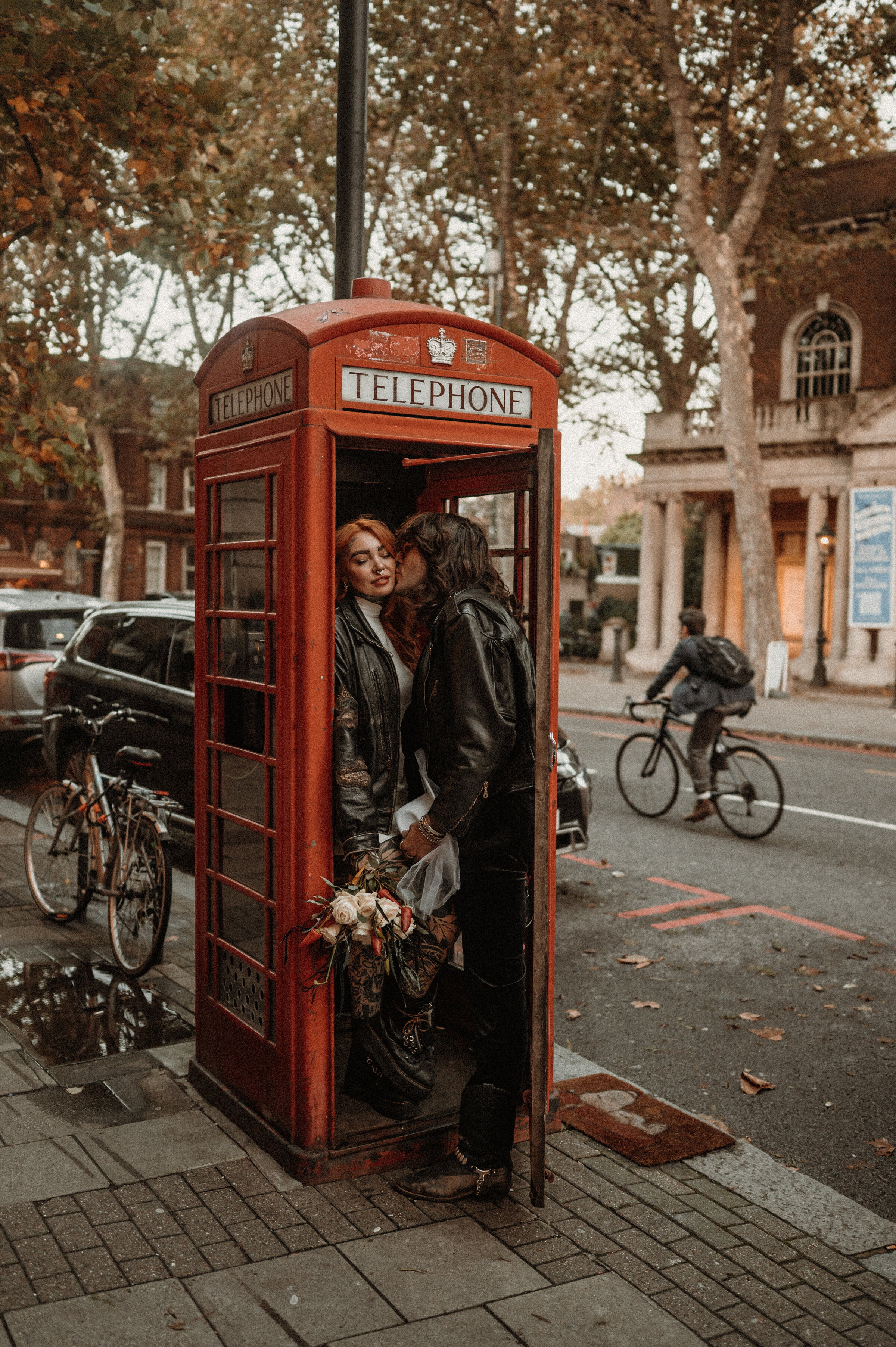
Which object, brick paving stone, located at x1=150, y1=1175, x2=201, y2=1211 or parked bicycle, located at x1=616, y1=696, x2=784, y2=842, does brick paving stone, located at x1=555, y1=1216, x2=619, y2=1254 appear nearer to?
brick paving stone, located at x1=150, y1=1175, x2=201, y2=1211

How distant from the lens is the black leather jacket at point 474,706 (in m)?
3.43

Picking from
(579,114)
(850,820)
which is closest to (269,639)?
(850,820)

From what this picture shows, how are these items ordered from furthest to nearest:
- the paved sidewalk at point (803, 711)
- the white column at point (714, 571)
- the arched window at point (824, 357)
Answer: the white column at point (714, 571)
the arched window at point (824, 357)
the paved sidewalk at point (803, 711)

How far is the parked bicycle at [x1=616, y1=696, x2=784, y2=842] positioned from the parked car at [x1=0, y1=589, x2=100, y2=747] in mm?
5329

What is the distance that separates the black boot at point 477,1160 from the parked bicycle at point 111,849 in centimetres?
207

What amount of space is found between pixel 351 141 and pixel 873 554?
18.3 metres

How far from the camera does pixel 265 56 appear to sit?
76.0 feet

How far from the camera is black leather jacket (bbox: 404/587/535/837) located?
3432 mm

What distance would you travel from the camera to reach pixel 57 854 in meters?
6.44

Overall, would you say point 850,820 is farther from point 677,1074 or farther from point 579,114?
point 579,114

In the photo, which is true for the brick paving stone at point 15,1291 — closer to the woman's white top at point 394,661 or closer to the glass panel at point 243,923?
the glass panel at point 243,923

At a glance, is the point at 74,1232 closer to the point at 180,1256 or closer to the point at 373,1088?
the point at 180,1256

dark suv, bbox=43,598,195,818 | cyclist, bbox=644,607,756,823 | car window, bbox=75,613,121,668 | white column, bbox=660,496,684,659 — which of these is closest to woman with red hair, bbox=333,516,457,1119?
dark suv, bbox=43,598,195,818

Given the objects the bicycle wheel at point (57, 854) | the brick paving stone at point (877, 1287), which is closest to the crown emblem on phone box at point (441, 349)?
the brick paving stone at point (877, 1287)
